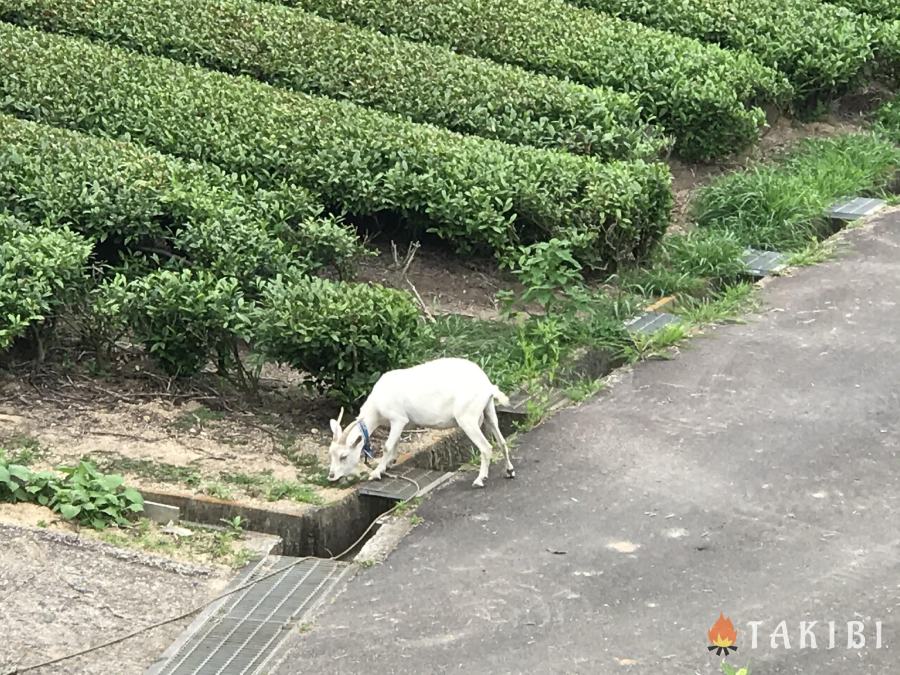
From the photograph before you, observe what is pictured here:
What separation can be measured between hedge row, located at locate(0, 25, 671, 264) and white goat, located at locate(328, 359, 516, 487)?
257cm

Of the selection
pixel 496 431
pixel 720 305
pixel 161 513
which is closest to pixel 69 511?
pixel 161 513

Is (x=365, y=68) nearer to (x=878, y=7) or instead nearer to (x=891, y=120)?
(x=891, y=120)

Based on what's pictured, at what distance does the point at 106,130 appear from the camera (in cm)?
1112

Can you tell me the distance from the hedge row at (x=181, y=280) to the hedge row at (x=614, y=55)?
12.6 feet

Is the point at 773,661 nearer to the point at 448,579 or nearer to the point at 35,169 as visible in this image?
the point at 448,579

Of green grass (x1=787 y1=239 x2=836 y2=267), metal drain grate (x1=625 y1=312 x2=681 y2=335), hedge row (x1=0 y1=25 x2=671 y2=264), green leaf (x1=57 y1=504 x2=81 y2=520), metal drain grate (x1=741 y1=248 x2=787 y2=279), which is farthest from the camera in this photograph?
green grass (x1=787 y1=239 x2=836 y2=267)

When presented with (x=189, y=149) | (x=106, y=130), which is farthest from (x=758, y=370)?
(x=106, y=130)

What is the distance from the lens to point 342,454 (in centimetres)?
752

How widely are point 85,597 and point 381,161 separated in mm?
4728

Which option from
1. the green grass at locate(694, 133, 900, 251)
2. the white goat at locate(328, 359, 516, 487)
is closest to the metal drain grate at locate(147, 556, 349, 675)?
the white goat at locate(328, 359, 516, 487)

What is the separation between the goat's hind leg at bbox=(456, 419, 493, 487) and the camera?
7.51 meters

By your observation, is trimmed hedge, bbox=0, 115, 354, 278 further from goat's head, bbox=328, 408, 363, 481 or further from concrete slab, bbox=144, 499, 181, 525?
concrete slab, bbox=144, 499, 181, 525

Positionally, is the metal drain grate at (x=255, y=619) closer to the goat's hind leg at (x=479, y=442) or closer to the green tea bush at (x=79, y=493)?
the green tea bush at (x=79, y=493)

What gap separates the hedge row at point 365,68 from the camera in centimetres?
1148
